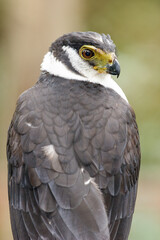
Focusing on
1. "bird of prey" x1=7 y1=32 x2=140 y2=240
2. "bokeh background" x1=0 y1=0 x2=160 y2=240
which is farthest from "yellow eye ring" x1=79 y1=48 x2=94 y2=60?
"bokeh background" x1=0 y1=0 x2=160 y2=240

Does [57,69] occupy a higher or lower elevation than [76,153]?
higher

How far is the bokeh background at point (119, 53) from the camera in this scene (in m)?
7.43

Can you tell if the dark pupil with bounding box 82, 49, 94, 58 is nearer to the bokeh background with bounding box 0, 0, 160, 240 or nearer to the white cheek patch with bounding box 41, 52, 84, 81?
the white cheek patch with bounding box 41, 52, 84, 81

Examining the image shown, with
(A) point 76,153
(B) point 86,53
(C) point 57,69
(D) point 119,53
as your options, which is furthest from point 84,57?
(D) point 119,53

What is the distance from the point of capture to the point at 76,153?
14.8 ft

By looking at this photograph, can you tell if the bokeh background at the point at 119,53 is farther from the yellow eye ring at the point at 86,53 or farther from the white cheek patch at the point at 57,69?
the yellow eye ring at the point at 86,53

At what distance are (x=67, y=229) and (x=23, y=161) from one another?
2.19 ft

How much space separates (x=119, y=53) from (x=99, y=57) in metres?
4.31

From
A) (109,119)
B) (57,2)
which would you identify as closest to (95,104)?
(109,119)

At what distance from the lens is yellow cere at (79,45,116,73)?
197 inches

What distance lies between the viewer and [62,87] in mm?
4926

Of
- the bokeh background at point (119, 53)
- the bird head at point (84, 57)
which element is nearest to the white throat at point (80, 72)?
the bird head at point (84, 57)

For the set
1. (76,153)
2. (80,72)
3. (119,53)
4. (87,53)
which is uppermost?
(119,53)

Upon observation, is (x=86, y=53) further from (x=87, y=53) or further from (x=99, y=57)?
(x=99, y=57)
